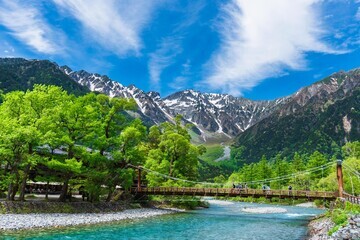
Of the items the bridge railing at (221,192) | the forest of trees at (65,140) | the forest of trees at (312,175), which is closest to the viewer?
the forest of trees at (65,140)

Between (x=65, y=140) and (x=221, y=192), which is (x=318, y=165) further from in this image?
(x=65, y=140)

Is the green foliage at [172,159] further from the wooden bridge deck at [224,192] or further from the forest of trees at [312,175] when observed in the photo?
the forest of trees at [312,175]

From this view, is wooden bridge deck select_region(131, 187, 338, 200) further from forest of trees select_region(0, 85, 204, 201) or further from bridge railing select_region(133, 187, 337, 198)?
forest of trees select_region(0, 85, 204, 201)

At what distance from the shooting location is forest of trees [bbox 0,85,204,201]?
2761 centimetres

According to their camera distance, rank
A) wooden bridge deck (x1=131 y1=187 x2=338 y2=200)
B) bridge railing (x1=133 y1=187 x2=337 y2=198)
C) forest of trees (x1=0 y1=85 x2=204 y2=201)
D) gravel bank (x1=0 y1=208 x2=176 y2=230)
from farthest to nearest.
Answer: bridge railing (x1=133 y1=187 x2=337 y2=198), wooden bridge deck (x1=131 y1=187 x2=338 y2=200), forest of trees (x1=0 y1=85 x2=204 y2=201), gravel bank (x1=0 y1=208 x2=176 y2=230)

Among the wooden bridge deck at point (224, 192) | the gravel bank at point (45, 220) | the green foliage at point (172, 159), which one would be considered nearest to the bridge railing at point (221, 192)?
the wooden bridge deck at point (224, 192)

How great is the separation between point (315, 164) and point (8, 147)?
208 feet

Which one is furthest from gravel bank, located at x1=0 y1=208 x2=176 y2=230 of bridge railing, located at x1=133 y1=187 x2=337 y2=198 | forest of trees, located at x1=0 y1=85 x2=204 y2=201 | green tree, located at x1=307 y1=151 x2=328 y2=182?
green tree, located at x1=307 y1=151 x2=328 y2=182

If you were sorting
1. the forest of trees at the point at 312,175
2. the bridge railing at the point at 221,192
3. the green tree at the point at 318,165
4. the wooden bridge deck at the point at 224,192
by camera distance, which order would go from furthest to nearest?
the green tree at the point at 318,165 → the forest of trees at the point at 312,175 → the bridge railing at the point at 221,192 → the wooden bridge deck at the point at 224,192

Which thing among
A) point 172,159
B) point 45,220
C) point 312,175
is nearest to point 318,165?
point 312,175

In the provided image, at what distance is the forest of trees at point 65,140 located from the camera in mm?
27609

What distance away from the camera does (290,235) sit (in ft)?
81.5

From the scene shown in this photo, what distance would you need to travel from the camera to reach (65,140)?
29672 mm

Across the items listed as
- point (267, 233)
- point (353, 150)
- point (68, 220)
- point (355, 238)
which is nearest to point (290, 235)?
point (267, 233)
